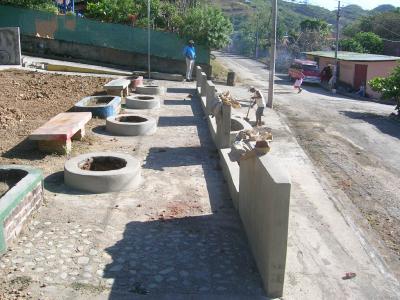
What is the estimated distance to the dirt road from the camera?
7771mm

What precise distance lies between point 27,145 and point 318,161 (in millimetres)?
6368

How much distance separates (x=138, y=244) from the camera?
Result: 19.3 feet

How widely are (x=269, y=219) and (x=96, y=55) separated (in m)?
21.6

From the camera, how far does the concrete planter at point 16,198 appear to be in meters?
5.40

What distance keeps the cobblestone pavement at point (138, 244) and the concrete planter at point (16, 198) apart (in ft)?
0.50

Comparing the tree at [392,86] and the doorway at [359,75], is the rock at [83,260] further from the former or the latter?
the doorway at [359,75]

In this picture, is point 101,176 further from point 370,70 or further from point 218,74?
point 370,70

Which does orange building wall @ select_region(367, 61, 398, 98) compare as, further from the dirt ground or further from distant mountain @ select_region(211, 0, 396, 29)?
distant mountain @ select_region(211, 0, 396, 29)

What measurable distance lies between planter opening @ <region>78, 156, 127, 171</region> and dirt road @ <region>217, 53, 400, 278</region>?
3.71 metres

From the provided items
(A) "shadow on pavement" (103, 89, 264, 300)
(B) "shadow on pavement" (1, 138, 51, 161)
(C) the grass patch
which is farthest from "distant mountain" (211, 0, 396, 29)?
(C) the grass patch

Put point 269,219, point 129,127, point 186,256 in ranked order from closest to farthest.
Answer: point 269,219 < point 186,256 < point 129,127

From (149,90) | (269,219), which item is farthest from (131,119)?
(269,219)

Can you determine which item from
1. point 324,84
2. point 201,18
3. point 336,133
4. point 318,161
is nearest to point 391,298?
point 318,161

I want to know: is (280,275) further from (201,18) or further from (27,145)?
(201,18)
